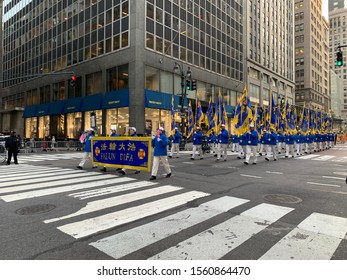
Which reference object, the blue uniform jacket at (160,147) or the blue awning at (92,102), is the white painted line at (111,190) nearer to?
the blue uniform jacket at (160,147)

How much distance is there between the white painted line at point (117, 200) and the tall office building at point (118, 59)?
17.3 m

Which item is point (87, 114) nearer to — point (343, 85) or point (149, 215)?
point (149, 215)

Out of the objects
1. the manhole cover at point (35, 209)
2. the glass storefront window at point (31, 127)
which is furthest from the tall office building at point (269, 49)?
the manhole cover at point (35, 209)

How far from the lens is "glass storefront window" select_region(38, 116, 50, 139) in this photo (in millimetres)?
42647

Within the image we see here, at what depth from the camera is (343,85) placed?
149 meters

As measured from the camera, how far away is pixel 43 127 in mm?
43625

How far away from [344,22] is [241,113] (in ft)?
540

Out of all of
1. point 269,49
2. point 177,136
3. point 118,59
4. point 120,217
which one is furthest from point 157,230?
point 269,49

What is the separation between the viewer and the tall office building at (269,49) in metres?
51.4

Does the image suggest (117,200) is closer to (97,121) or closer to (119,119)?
(119,119)

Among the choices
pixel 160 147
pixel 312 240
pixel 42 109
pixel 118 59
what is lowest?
pixel 312 240

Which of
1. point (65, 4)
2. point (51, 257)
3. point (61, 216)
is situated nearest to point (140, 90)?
point (65, 4)

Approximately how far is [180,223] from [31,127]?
49.3 metres

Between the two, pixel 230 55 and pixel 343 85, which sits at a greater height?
pixel 343 85
